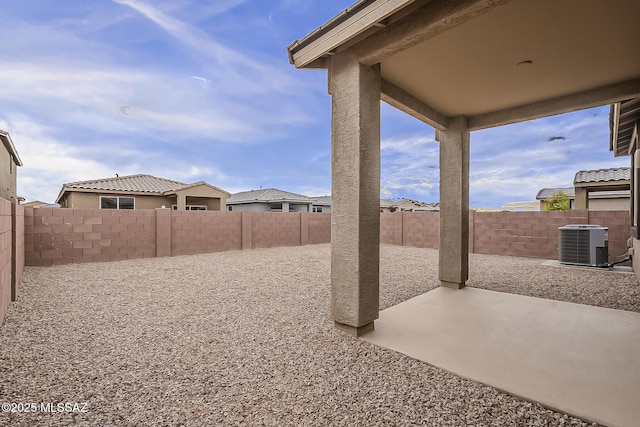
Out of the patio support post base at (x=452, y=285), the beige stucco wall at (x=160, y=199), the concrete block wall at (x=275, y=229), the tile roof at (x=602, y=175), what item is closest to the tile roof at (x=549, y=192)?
the tile roof at (x=602, y=175)

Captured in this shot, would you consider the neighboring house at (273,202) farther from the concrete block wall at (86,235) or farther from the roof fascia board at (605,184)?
the roof fascia board at (605,184)

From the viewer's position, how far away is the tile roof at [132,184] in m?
12.7

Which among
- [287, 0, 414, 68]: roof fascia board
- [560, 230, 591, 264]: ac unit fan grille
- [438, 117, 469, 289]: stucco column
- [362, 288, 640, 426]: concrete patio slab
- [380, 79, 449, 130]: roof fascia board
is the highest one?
[287, 0, 414, 68]: roof fascia board

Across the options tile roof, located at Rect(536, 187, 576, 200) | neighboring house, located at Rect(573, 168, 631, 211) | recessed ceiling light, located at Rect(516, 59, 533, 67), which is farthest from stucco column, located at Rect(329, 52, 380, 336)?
tile roof, located at Rect(536, 187, 576, 200)

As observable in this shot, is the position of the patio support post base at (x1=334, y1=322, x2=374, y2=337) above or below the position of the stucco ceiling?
below

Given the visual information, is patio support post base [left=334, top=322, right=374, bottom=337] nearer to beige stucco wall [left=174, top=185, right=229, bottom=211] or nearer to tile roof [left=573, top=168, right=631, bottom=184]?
tile roof [left=573, top=168, right=631, bottom=184]

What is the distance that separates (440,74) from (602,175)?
13.5m

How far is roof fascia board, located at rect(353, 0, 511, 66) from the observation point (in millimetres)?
1942

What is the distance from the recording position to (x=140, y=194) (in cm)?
1404

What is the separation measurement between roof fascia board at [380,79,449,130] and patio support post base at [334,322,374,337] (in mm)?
2542

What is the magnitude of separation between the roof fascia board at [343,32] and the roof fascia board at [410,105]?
0.82 m

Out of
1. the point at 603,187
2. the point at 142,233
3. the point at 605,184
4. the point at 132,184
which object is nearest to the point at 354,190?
the point at 142,233

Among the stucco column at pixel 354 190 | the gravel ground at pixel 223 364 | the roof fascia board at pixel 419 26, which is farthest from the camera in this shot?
the stucco column at pixel 354 190

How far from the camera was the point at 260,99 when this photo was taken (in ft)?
99.8
